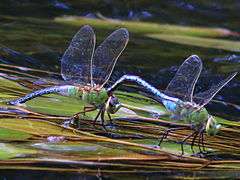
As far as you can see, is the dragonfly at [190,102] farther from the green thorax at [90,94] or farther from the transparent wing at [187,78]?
the green thorax at [90,94]

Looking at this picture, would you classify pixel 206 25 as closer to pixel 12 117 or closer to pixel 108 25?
pixel 108 25

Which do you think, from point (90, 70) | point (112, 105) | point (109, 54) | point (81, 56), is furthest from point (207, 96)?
point (81, 56)

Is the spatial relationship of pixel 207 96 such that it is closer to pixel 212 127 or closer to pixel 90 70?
pixel 212 127

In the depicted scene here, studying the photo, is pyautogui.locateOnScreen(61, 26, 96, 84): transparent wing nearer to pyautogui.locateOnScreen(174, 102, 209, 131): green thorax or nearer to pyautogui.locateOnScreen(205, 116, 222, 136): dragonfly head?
pyautogui.locateOnScreen(174, 102, 209, 131): green thorax

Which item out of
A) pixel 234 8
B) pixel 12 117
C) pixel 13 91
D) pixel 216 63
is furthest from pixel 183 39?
pixel 12 117

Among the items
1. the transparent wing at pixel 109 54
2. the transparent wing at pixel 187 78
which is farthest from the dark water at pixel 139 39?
the transparent wing at pixel 109 54

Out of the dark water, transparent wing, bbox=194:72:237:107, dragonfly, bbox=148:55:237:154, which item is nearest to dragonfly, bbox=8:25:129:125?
dragonfly, bbox=148:55:237:154
